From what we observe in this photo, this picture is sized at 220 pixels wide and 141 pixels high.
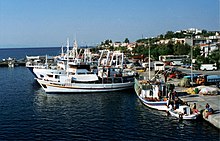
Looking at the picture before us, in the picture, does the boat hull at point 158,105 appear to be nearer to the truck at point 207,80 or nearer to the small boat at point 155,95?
the small boat at point 155,95

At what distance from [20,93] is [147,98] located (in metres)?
23.8

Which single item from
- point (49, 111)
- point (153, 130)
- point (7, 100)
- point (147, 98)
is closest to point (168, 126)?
point (153, 130)

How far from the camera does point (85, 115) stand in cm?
3534

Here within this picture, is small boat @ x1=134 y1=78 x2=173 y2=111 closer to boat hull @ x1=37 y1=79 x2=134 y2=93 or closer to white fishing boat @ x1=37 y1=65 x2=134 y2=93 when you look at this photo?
white fishing boat @ x1=37 y1=65 x2=134 y2=93

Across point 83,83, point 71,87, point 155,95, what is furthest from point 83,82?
point 155,95

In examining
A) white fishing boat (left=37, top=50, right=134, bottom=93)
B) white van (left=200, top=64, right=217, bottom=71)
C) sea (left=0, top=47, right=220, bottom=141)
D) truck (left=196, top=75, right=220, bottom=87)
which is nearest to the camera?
sea (left=0, top=47, right=220, bottom=141)

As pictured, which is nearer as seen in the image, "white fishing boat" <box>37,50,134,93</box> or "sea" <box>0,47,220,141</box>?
"sea" <box>0,47,220,141</box>

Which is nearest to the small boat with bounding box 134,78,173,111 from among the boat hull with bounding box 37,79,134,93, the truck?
the truck

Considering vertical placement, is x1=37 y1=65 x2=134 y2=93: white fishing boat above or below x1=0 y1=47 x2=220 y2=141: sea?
above

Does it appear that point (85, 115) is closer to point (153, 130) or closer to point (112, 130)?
point (112, 130)

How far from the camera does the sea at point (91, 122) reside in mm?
27422

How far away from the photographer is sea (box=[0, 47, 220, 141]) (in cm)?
2742

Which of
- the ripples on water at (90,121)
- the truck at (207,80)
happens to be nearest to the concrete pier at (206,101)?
the ripples on water at (90,121)

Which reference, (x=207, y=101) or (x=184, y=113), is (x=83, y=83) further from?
(x=184, y=113)
